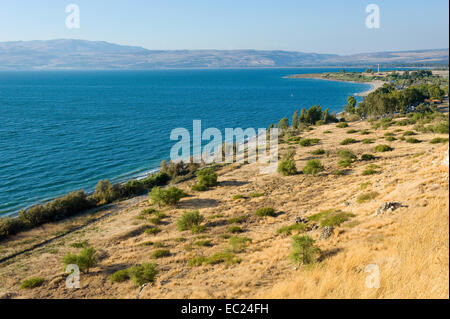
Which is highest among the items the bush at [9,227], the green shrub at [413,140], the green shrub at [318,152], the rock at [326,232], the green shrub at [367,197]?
the green shrub at [413,140]

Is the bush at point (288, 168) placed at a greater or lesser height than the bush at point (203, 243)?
greater

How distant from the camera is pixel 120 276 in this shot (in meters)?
14.9

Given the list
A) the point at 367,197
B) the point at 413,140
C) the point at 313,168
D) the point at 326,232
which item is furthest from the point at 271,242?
the point at 413,140

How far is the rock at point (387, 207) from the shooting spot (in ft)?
45.9

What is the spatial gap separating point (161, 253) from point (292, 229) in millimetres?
7735

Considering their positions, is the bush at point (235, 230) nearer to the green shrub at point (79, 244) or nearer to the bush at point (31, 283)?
the green shrub at point (79, 244)

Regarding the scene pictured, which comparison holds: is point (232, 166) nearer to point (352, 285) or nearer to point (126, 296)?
point (126, 296)

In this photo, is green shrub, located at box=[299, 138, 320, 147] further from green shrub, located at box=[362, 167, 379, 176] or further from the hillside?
green shrub, located at box=[362, 167, 379, 176]

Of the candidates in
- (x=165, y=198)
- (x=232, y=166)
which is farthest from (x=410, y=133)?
(x=165, y=198)

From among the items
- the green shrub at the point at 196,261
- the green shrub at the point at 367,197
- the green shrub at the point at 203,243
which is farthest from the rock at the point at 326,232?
the green shrub at the point at 203,243

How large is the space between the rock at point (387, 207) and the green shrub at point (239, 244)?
6917 mm

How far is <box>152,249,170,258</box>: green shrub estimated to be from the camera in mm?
16891

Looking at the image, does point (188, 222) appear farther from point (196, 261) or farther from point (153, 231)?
point (196, 261)

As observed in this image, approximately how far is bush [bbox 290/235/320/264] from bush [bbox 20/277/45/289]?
1346 cm
